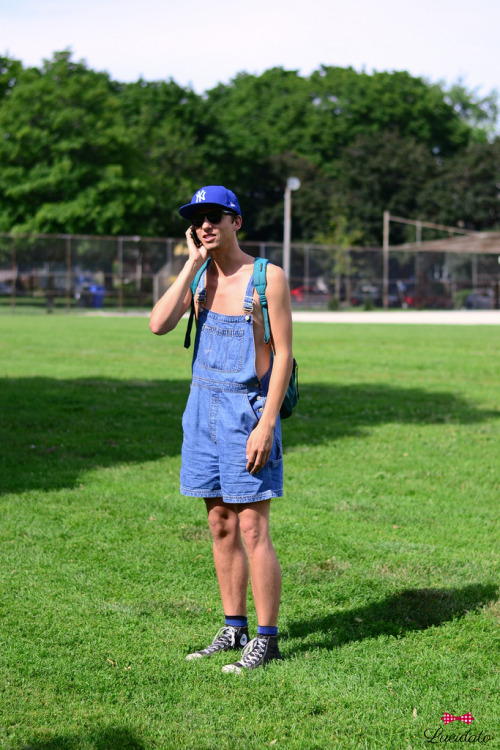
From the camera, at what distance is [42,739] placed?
3275mm

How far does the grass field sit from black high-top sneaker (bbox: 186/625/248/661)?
121mm

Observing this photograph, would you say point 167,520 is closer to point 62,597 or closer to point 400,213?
point 62,597

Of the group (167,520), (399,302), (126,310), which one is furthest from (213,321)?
(399,302)

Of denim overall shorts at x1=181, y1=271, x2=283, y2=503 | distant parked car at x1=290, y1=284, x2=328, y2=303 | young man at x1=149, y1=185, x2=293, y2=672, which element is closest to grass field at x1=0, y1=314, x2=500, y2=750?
young man at x1=149, y1=185, x2=293, y2=672

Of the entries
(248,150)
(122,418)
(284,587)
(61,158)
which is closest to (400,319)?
(61,158)

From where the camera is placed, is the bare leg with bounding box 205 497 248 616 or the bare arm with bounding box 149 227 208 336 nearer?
the bare arm with bounding box 149 227 208 336

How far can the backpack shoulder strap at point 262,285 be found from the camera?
376cm

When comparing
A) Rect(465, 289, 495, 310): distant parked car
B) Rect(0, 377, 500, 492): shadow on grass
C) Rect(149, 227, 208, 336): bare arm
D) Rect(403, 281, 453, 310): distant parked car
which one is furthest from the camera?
Rect(465, 289, 495, 310): distant parked car

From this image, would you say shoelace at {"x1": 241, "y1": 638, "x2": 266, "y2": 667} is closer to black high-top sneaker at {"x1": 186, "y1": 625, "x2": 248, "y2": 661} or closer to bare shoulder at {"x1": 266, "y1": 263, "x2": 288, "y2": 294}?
black high-top sneaker at {"x1": 186, "y1": 625, "x2": 248, "y2": 661}

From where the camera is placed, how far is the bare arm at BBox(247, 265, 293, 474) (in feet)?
12.1

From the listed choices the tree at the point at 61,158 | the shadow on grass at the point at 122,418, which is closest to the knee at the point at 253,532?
the shadow on grass at the point at 122,418

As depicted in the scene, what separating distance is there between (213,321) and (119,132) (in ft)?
153

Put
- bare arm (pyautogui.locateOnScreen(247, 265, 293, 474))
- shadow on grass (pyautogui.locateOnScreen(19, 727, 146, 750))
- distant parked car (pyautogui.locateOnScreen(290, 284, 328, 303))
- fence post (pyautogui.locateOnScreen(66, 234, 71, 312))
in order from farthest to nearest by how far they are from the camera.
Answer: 1. distant parked car (pyautogui.locateOnScreen(290, 284, 328, 303))
2. fence post (pyautogui.locateOnScreen(66, 234, 71, 312))
3. bare arm (pyautogui.locateOnScreen(247, 265, 293, 474))
4. shadow on grass (pyautogui.locateOnScreen(19, 727, 146, 750))

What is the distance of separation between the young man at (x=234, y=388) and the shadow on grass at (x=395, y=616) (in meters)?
0.43
